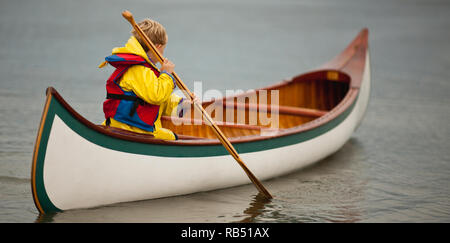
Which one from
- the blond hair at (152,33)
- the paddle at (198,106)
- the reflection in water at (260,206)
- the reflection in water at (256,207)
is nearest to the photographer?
the paddle at (198,106)

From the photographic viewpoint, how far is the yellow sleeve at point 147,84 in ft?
14.1

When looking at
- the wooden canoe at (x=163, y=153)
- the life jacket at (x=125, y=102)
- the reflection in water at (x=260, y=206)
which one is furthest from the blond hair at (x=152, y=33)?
the reflection in water at (x=260, y=206)

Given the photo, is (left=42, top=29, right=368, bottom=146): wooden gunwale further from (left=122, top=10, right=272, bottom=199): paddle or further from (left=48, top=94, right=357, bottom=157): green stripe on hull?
(left=122, top=10, right=272, bottom=199): paddle

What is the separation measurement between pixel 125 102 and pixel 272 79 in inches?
328

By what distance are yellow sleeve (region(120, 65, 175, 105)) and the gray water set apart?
928 mm

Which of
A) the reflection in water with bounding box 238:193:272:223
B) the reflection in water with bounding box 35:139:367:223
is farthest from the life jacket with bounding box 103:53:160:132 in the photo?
the reflection in water with bounding box 238:193:272:223

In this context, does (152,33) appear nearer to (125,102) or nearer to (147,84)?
(147,84)

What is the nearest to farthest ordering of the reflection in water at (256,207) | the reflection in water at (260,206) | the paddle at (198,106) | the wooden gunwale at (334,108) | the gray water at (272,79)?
the wooden gunwale at (334,108), the paddle at (198,106), the reflection in water at (260,206), the reflection in water at (256,207), the gray water at (272,79)

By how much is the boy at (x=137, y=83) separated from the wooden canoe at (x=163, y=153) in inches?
5.5

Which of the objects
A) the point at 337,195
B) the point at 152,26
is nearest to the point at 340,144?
the point at 337,195

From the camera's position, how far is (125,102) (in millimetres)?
4418

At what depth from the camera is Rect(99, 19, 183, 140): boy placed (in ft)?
14.2

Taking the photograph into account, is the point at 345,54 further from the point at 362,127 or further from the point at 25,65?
the point at 25,65

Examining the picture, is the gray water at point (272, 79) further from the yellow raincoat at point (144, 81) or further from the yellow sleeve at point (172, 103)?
the yellow raincoat at point (144, 81)
